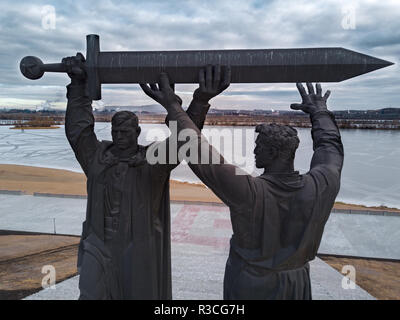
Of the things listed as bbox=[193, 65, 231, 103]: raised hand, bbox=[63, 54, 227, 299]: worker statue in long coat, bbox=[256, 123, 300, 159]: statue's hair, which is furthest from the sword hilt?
bbox=[256, 123, 300, 159]: statue's hair

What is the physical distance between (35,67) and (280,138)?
2.03 m

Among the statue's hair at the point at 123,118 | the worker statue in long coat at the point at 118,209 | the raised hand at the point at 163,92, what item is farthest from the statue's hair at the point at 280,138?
the statue's hair at the point at 123,118

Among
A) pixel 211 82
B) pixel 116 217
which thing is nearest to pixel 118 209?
pixel 116 217

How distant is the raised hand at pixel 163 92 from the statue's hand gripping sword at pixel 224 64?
67mm

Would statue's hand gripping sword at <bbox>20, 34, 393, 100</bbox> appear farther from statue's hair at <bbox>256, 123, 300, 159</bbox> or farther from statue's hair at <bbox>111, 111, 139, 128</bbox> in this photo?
statue's hair at <bbox>256, 123, 300, 159</bbox>

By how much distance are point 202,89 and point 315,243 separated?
59.1 inches

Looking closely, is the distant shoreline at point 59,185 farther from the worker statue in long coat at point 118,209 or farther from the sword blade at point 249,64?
the sword blade at point 249,64

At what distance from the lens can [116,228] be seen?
2.79m

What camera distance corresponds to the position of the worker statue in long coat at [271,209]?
2252 millimetres

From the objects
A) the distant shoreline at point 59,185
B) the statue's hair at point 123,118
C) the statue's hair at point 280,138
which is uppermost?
the statue's hair at point 123,118

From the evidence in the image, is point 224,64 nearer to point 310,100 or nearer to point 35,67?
point 310,100

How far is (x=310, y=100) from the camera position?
9.07ft

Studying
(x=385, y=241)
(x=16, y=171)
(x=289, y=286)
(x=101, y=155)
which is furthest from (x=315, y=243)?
(x=16, y=171)
